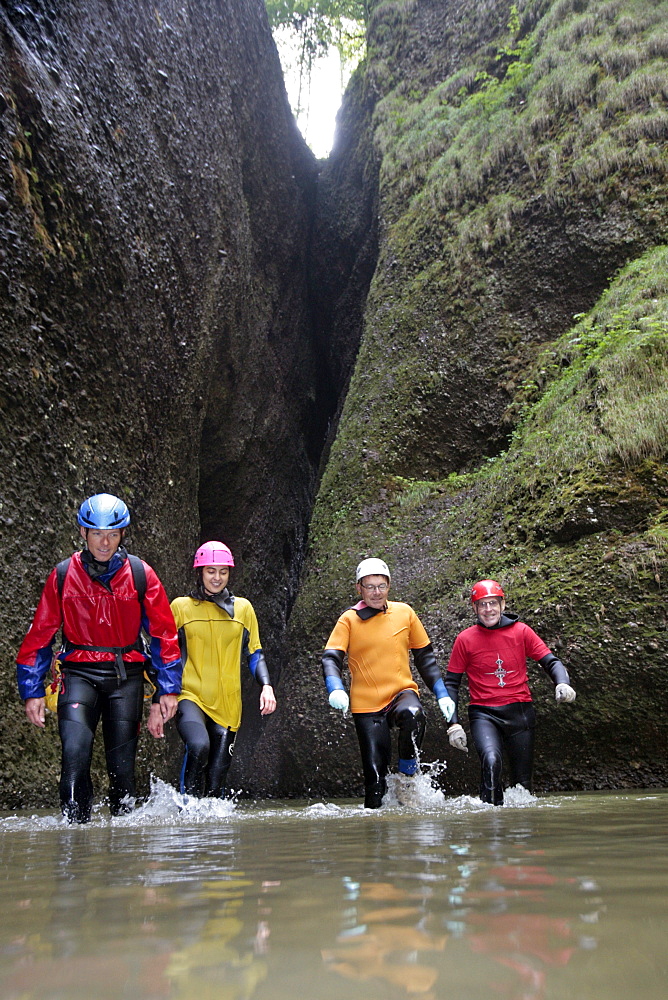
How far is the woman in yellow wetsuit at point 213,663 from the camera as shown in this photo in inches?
228

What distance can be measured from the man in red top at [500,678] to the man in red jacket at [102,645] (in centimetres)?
251

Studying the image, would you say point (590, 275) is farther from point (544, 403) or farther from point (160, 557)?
point (160, 557)

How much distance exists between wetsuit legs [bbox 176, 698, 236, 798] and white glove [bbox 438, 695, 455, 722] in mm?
1656

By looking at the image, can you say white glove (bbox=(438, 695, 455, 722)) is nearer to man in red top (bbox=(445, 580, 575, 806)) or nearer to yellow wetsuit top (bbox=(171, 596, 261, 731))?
man in red top (bbox=(445, 580, 575, 806))

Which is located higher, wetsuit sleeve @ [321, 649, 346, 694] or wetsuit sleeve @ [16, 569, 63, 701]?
wetsuit sleeve @ [16, 569, 63, 701]

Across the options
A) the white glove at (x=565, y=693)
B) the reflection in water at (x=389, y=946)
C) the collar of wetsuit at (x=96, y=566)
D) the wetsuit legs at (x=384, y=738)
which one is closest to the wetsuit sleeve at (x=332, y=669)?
the wetsuit legs at (x=384, y=738)

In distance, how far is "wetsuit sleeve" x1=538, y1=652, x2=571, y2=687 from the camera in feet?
20.5

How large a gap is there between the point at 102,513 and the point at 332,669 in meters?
2.21

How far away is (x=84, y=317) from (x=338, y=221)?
10582mm

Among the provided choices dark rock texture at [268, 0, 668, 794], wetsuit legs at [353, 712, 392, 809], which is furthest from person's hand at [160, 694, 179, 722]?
dark rock texture at [268, 0, 668, 794]

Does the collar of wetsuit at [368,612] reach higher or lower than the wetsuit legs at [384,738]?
higher

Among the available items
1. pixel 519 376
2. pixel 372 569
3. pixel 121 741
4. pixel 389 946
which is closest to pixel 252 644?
pixel 372 569

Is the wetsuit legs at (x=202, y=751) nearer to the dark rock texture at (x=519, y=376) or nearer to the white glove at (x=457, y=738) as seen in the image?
the white glove at (x=457, y=738)

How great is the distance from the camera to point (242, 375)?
46.3 feet
